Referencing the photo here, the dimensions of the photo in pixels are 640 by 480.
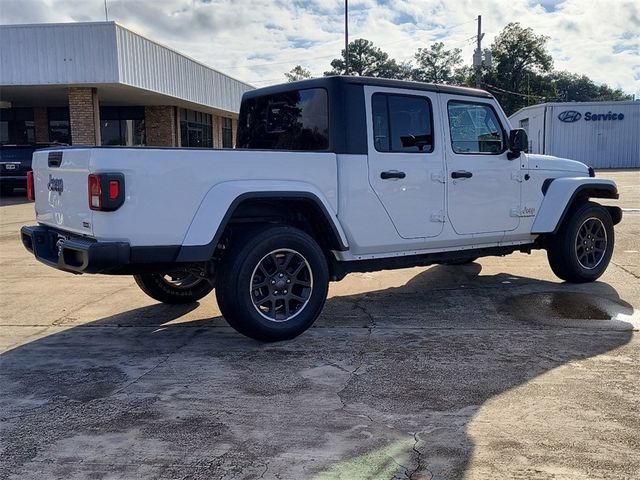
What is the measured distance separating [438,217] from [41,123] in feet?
86.8

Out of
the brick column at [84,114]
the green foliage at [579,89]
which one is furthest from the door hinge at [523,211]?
the green foliage at [579,89]

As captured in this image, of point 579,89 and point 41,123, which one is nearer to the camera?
point 41,123

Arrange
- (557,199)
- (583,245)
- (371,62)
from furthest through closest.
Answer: (371,62) < (583,245) < (557,199)

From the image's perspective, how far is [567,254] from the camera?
6.84 m

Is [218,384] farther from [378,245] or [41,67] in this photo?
[41,67]

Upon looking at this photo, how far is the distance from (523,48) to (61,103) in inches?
2234

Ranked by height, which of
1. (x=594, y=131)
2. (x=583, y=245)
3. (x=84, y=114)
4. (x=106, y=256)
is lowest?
(x=583, y=245)

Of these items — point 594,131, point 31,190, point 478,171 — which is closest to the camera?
point 31,190

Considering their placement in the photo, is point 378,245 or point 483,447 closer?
point 483,447

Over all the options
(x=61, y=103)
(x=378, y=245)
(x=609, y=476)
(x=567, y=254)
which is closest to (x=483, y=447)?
(x=609, y=476)

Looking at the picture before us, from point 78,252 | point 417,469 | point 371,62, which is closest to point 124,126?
point 78,252

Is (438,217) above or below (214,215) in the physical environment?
below

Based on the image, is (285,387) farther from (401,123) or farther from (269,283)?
(401,123)

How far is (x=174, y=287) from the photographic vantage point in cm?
617
